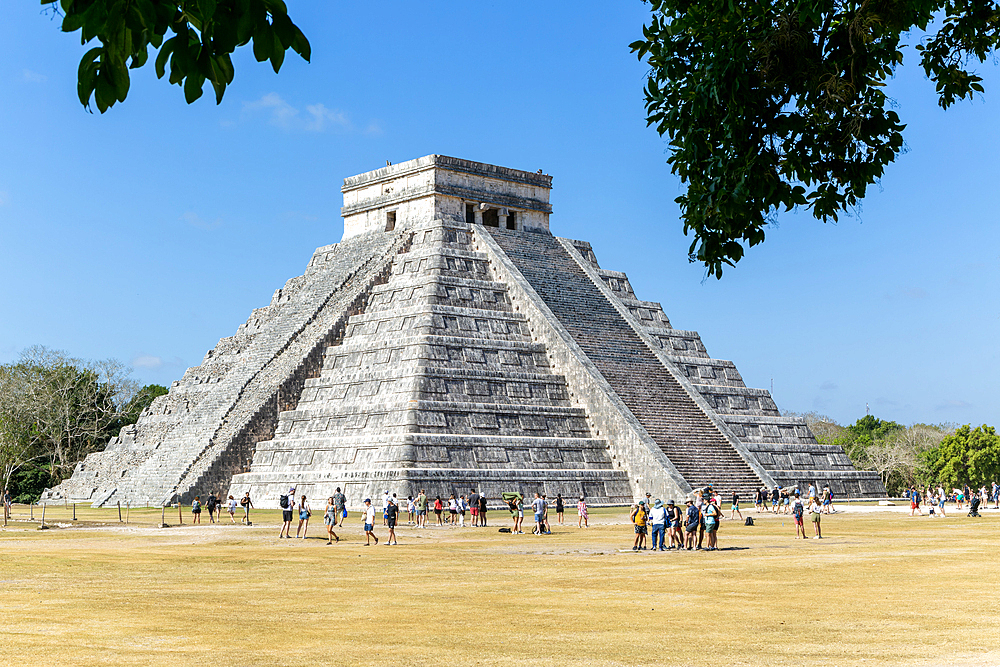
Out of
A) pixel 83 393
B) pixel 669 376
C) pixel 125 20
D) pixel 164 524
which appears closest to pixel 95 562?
pixel 164 524

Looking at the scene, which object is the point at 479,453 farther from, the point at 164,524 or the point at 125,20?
the point at 125,20

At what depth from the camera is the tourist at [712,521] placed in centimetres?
2473

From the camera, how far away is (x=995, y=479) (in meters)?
75.4

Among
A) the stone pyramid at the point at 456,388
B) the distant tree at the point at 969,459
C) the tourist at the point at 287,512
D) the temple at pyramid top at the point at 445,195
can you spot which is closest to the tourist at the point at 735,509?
the stone pyramid at the point at 456,388

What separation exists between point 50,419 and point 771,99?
5656cm

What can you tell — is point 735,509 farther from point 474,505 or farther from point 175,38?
point 175,38

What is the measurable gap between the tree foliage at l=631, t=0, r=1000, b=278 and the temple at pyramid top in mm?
40971

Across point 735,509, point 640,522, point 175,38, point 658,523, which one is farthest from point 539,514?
point 175,38

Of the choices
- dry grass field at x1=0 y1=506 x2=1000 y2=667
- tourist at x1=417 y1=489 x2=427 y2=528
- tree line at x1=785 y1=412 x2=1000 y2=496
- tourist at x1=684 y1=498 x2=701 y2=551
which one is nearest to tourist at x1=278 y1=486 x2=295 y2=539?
dry grass field at x1=0 y1=506 x2=1000 y2=667

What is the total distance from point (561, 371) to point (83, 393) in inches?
1160

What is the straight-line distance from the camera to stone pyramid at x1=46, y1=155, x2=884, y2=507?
39844 mm

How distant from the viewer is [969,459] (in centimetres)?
7519

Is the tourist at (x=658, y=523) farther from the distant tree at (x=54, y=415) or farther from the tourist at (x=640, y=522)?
the distant tree at (x=54, y=415)

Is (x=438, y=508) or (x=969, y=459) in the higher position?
(x=969, y=459)
